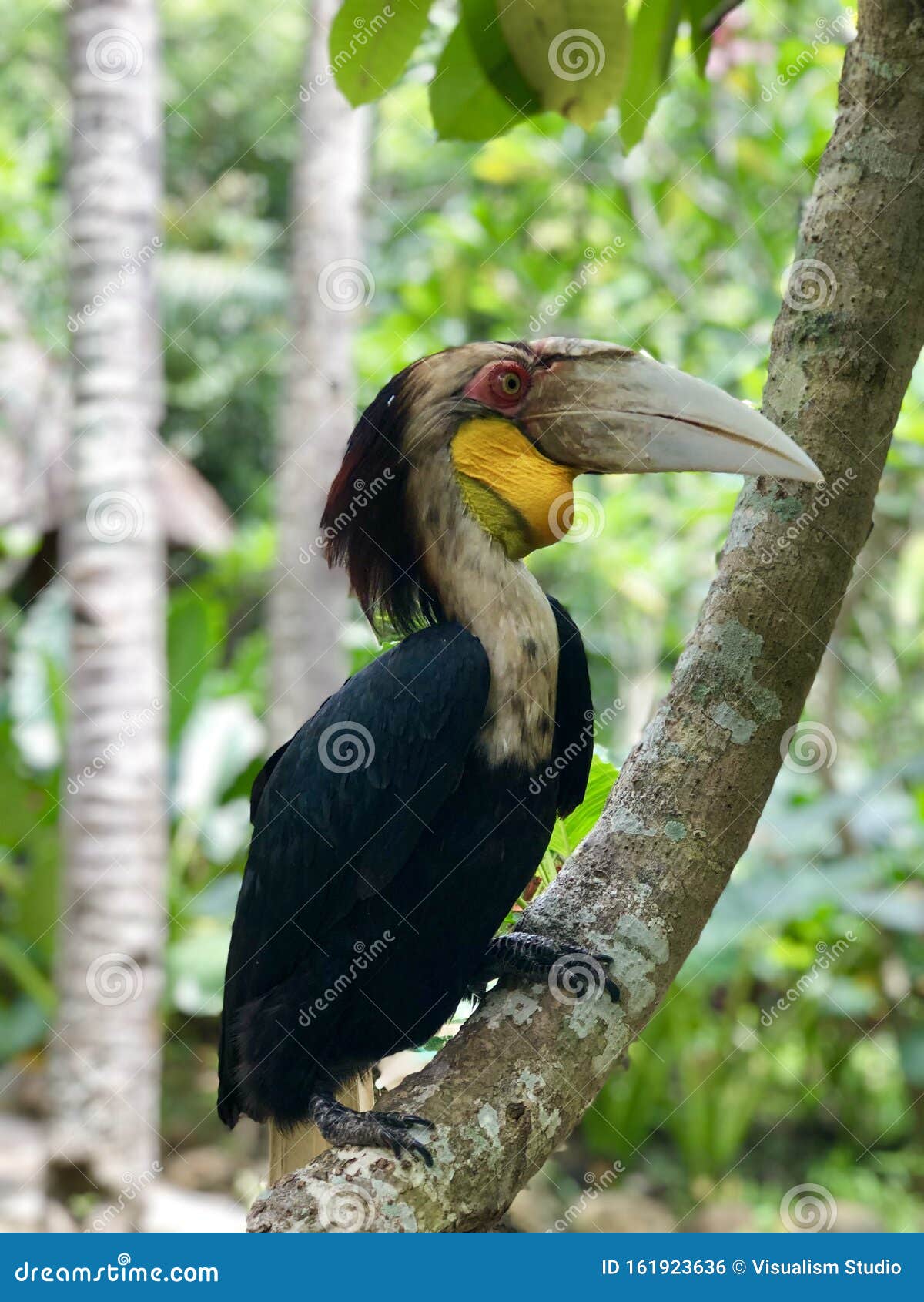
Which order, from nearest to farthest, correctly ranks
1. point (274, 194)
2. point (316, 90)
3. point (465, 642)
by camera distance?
point (465, 642) < point (316, 90) < point (274, 194)

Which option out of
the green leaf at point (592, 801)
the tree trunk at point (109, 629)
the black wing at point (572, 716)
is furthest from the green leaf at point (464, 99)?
the tree trunk at point (109, 629)

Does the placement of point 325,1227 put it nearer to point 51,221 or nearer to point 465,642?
point 465,642

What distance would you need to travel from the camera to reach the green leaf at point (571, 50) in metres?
1.49

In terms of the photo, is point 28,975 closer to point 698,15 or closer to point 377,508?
point 377,508

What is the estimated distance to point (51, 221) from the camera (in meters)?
9.22

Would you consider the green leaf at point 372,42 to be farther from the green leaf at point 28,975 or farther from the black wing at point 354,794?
the green leaf at point 28,975

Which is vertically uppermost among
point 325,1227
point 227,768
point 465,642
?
point 465,642

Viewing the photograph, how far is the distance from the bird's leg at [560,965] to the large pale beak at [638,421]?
1.97 feet

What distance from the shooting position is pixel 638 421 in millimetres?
1474

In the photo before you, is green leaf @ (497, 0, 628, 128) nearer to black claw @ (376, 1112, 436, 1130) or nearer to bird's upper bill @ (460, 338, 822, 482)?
bird's upper bill @ (460, 338, 822, 482)

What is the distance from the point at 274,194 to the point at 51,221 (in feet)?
19.5

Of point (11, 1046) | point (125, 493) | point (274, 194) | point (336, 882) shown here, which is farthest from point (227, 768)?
point (274, 194)

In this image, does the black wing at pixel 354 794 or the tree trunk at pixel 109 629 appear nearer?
the black wing at pixel 354 794

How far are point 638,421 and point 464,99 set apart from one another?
541mm
